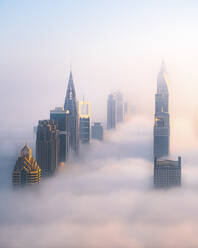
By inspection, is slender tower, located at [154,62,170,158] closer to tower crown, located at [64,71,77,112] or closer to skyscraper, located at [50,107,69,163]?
tower crown, located at [64,71,77,112]

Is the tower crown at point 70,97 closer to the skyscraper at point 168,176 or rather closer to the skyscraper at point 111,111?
the skyscraper at point 111,111

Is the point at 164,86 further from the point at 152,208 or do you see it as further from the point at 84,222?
the point at 84,222

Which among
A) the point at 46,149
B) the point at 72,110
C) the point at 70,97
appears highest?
the point at 70,97

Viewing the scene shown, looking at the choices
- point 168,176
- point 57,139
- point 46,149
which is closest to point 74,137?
point 57,139

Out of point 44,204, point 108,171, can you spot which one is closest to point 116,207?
point 44,204

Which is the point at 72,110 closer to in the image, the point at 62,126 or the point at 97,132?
the point at 97,132

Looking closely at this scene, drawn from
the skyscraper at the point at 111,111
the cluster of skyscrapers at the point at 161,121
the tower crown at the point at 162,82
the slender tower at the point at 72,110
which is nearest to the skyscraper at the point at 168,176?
the cluster of skyscrapers at the point at 161,121
